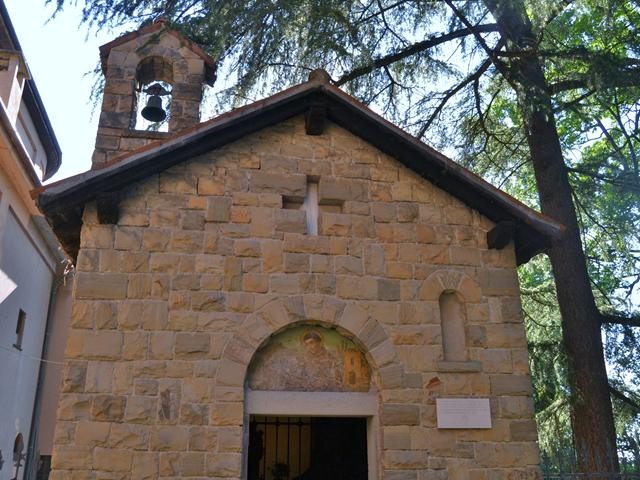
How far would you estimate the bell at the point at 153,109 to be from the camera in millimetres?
7688

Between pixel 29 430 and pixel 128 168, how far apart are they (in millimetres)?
9320

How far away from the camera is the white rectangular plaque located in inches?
237

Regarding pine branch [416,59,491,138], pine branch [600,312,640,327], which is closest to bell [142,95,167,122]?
pine branch [416,59,491,138]

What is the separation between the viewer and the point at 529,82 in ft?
30.2

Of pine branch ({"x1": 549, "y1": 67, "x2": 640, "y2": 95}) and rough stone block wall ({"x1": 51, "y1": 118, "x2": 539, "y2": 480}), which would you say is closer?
rough stone block wall ({"x1": 51, "y1": 118, "x2": 539, "y2": 480})

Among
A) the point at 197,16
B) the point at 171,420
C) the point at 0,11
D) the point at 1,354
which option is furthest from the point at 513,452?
the point at 0,11

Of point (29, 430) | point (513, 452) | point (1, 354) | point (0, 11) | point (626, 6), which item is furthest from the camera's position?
point (29, 430)

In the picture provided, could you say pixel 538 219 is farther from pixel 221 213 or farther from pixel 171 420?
pixel 171 420

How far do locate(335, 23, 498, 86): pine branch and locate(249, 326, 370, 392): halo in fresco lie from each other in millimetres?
5314

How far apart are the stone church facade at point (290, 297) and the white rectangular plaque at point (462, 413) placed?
4 cm

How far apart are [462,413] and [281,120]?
3.56 meters

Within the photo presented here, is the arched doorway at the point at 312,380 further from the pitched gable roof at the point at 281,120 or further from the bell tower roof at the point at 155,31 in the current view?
the bell tower roof at the point at 155,31

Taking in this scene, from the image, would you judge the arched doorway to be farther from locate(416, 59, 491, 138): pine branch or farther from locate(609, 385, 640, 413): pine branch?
locate(416, 59, 491, 138): pine branch

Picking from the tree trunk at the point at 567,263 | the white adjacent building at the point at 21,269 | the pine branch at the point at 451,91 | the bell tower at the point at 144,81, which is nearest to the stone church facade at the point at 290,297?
the bell tower at the point at 144,81
